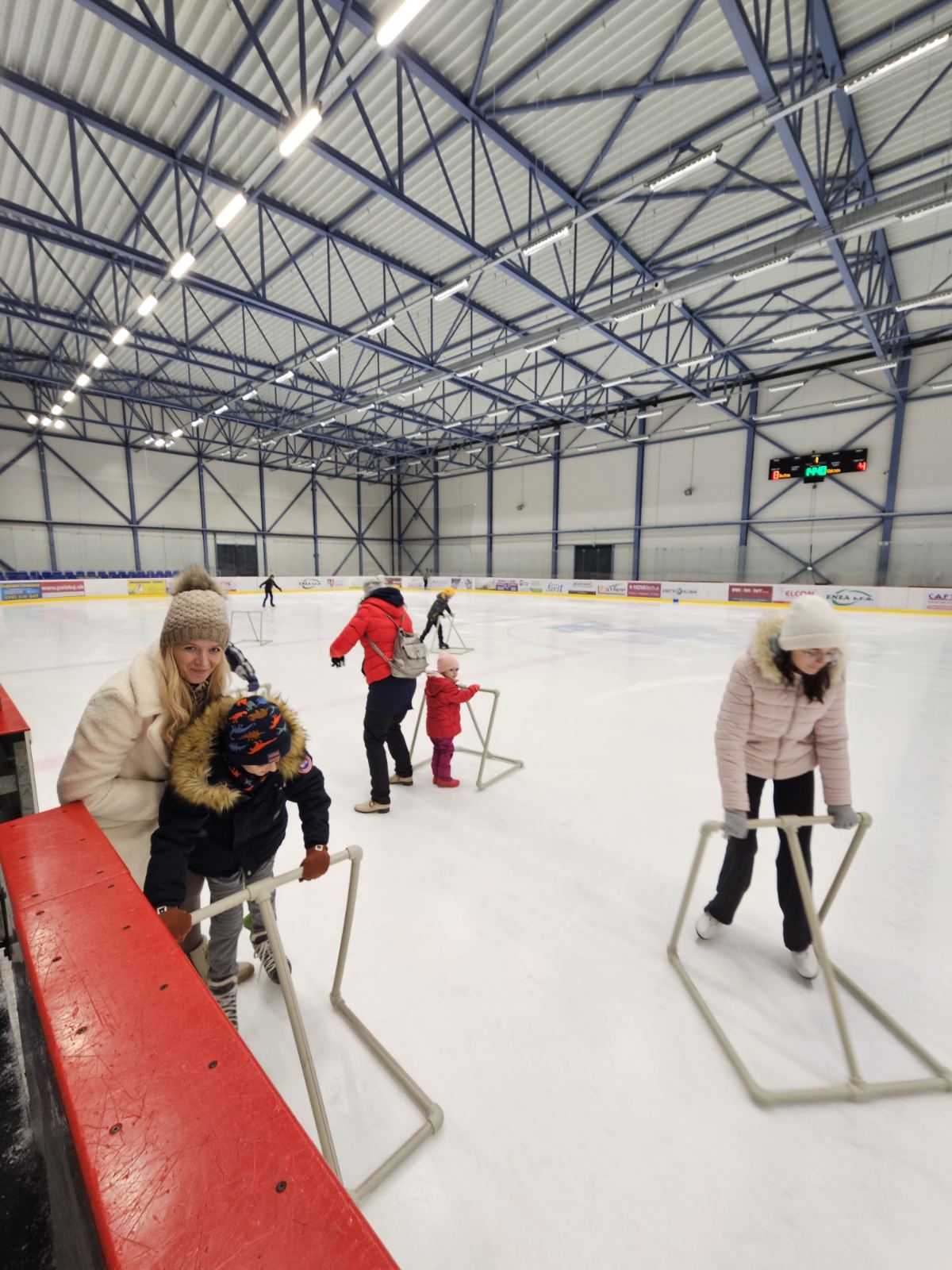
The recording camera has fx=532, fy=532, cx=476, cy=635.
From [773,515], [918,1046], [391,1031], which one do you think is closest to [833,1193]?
[918,1046]

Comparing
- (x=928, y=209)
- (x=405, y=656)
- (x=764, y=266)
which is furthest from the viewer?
(x=764, y=266)

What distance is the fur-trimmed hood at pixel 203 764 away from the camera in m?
1.56

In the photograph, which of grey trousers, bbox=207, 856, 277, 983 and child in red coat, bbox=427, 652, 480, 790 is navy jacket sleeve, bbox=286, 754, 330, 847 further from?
child in red coat, bbox=427, 652, 480, 790

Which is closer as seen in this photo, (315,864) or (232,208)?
(315,864)

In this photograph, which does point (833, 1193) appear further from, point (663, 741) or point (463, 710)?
point (463, 710)

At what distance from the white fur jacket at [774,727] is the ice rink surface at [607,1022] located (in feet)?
2.89

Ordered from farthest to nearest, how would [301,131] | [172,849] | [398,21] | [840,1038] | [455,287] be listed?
[455,287], [301,131], [398,21], [840,1038], [172,849]

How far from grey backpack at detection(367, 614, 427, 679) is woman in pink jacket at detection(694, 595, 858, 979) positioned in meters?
1.97

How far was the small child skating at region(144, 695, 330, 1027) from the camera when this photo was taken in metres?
1.56

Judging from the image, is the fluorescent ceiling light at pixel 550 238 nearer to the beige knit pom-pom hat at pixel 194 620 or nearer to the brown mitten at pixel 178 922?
the beige knit pom-pom hat at pixel 194 620

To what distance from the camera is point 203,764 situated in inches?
62.3

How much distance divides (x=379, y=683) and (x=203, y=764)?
2083mm

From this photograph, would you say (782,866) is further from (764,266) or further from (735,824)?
(764,266)

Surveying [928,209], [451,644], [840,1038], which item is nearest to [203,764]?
[840,1038]
